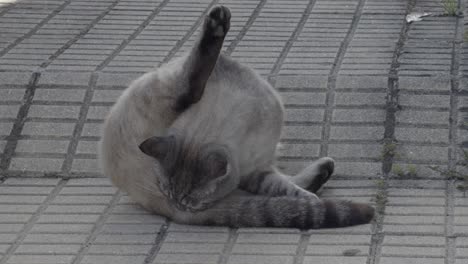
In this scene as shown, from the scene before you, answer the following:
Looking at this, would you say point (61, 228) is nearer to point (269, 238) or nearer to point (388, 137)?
point (269, 238)

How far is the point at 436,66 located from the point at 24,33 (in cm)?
302

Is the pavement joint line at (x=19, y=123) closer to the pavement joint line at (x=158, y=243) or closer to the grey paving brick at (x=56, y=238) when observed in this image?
the grey paving brick at (x=56, y=238)

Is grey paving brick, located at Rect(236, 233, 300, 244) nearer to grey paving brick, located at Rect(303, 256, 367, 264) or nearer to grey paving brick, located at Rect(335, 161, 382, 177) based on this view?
grey paving brick, located at Rect(303, 256, 367, 264)

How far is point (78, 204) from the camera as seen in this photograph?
550 centimetres

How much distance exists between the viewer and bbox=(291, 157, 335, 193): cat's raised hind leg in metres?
5.41

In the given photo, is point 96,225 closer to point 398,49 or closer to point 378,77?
point 378,77

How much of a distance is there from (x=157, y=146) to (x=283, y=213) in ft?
2.27

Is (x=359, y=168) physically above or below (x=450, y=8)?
above

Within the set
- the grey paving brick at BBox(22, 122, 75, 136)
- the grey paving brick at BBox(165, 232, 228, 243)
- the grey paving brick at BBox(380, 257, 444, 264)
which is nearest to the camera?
the grey paving brick at BBox(380, 257, 444, 264)

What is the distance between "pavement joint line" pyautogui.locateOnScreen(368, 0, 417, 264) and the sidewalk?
10 mm

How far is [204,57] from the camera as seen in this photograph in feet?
17.2

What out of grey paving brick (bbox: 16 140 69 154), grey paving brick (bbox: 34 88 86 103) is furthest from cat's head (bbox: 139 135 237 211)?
grey paving brick (bbox: 34 88 86 103)

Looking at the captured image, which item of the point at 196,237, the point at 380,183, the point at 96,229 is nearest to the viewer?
the point at 196,237

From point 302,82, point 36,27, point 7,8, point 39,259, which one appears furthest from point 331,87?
point 7,8
